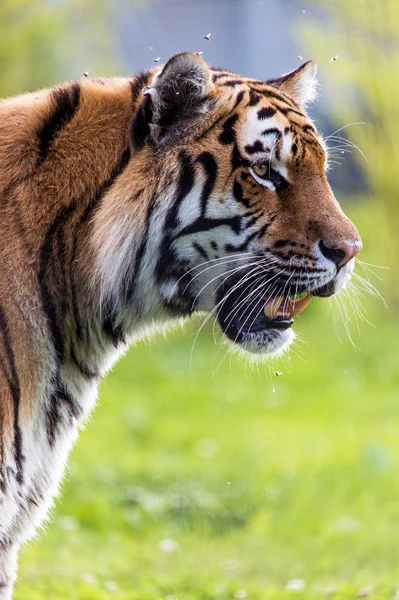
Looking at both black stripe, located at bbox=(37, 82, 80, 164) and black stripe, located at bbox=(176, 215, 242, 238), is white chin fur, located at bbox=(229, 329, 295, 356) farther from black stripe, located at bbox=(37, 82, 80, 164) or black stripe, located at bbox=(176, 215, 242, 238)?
black stripe, located at bbox=(37, 82, 80, 164)

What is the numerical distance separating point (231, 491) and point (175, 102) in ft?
14.5

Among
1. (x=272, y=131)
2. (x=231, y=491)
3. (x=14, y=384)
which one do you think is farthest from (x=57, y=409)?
(x=231, y=491)

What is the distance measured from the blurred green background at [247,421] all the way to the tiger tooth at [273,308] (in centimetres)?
25

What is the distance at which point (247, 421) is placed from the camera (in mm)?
9570

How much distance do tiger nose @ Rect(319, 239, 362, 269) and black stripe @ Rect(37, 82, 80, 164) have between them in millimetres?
979

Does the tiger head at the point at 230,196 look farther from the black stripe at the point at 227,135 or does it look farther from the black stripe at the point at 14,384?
the black stripe at the point at 14,384

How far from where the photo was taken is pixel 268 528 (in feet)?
21.4

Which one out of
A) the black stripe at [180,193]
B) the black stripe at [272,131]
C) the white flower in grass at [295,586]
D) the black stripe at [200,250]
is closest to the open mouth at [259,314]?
the black stripe at [200,250]

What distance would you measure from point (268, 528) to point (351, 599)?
1934 mm

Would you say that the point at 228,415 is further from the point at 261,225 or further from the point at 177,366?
the point at 261,225

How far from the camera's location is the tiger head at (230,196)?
3.35 meters

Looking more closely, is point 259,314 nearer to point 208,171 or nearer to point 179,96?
point 208,171

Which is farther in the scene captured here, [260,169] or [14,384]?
[260,169]

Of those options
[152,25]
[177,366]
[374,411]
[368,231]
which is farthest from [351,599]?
[152,25]
